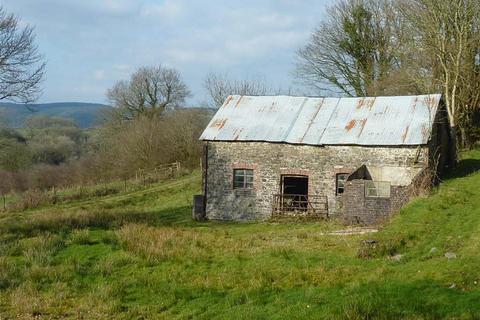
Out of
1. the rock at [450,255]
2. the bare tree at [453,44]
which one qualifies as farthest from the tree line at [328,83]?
the rock at [450,255]

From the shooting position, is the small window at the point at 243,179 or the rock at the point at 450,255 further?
the small window at the point at 243,179

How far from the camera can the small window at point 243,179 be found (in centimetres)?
2294

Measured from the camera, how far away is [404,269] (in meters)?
10.2

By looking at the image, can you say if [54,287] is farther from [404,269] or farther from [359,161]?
[359,161]

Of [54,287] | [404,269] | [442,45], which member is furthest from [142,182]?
[404,269]

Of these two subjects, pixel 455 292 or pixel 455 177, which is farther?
pixel 455 177

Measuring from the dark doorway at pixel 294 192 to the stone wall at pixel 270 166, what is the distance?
1.74 feet

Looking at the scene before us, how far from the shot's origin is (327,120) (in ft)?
76.0

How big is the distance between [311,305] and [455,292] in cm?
224

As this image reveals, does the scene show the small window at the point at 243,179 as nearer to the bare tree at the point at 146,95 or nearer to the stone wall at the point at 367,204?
the stone wall at the point at 367,204

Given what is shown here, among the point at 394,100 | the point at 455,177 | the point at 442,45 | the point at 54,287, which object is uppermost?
the point at 442,45

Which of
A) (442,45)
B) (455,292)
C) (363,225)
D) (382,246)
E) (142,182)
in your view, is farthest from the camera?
(142,182)

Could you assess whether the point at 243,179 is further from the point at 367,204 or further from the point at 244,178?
the point at 367,204

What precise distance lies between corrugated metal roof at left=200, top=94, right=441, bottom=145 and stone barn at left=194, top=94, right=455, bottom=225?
0.13 feet
